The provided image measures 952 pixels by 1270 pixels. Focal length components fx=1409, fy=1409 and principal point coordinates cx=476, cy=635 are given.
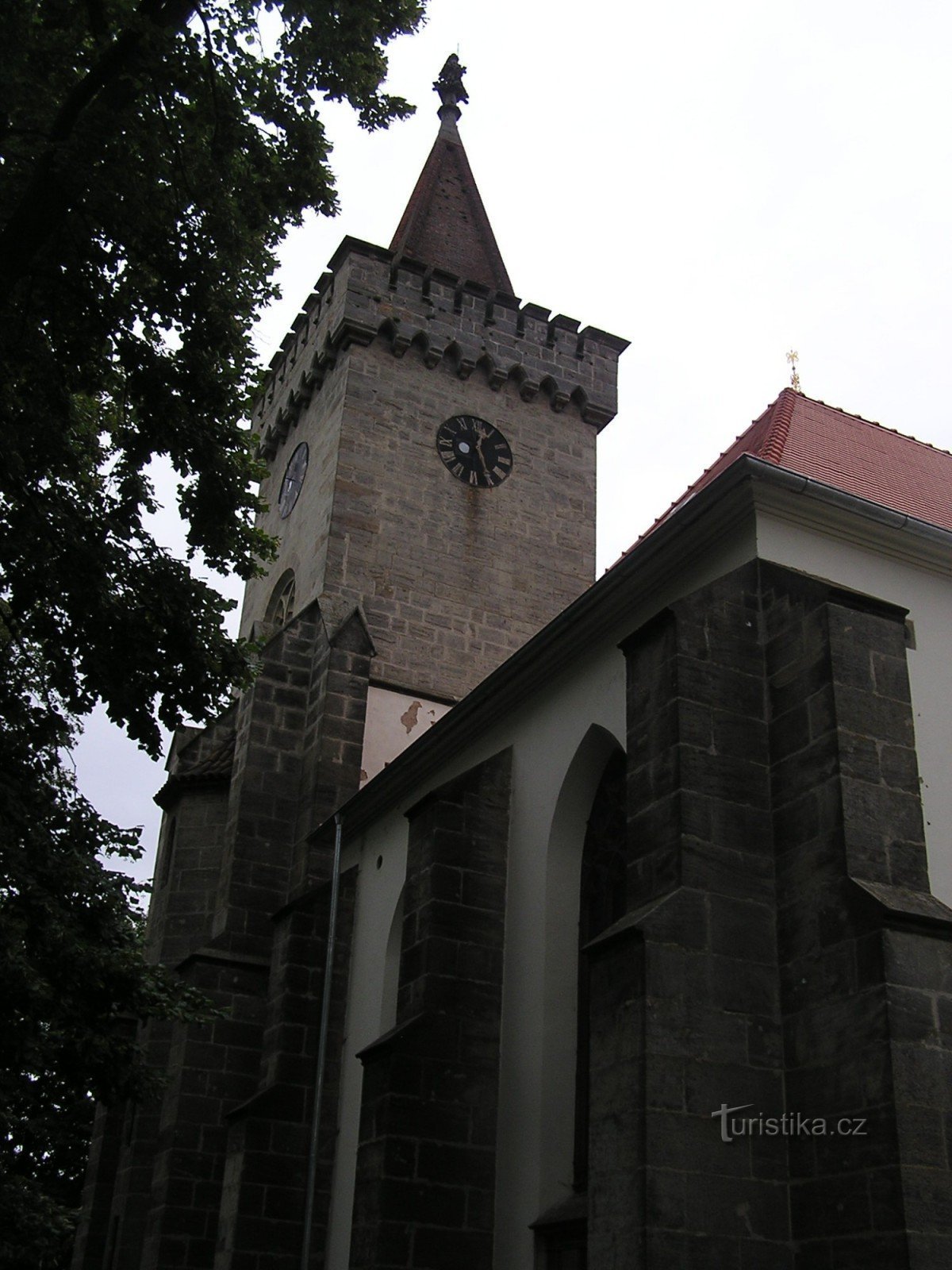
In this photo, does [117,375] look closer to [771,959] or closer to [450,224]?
[771,959]

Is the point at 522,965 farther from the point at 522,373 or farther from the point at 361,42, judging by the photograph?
the point at 522,373

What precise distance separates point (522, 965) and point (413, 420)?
11962 millimetres

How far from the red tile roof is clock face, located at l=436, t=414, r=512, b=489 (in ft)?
23.0

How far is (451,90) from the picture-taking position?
29891 mm

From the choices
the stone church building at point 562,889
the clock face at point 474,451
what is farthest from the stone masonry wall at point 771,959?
the clock face at point 474,451

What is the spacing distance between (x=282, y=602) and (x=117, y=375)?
1095 centimetres

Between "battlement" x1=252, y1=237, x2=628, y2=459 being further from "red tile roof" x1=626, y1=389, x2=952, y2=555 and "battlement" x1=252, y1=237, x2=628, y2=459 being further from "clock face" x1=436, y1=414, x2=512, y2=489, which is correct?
"red tile roof" x1=626, y1=389, x2=952, y2=555

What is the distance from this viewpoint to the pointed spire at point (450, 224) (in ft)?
83.3

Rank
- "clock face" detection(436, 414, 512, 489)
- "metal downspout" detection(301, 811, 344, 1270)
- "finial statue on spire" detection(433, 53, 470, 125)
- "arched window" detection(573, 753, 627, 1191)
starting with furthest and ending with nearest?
"finial statue on spire" detection(433, 53, 470, 125) < "clock face" detection(436, 414, 512, 489) < "metal downspout" detection(301, 811, 344, 1270) < "arched window" detection(573, 753, 627, 1191)

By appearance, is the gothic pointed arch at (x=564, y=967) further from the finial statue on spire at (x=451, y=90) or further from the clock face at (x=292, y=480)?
the finial statue on spire at (x=451, y=90)

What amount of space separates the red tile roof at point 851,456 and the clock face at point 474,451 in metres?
7.01

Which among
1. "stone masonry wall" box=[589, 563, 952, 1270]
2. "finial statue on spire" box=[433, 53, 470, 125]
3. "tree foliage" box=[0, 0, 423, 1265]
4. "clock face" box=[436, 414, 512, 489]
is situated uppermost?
"finial statue on spire" box=[433, 53, 470, 125]

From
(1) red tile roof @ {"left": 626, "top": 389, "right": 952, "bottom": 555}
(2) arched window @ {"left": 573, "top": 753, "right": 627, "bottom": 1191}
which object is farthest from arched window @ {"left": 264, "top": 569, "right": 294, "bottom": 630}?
(2) arched window @ {"left": 573, "top": 753, "right": 627, "bottom": 1191}

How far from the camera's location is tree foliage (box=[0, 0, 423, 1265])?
371 inches
